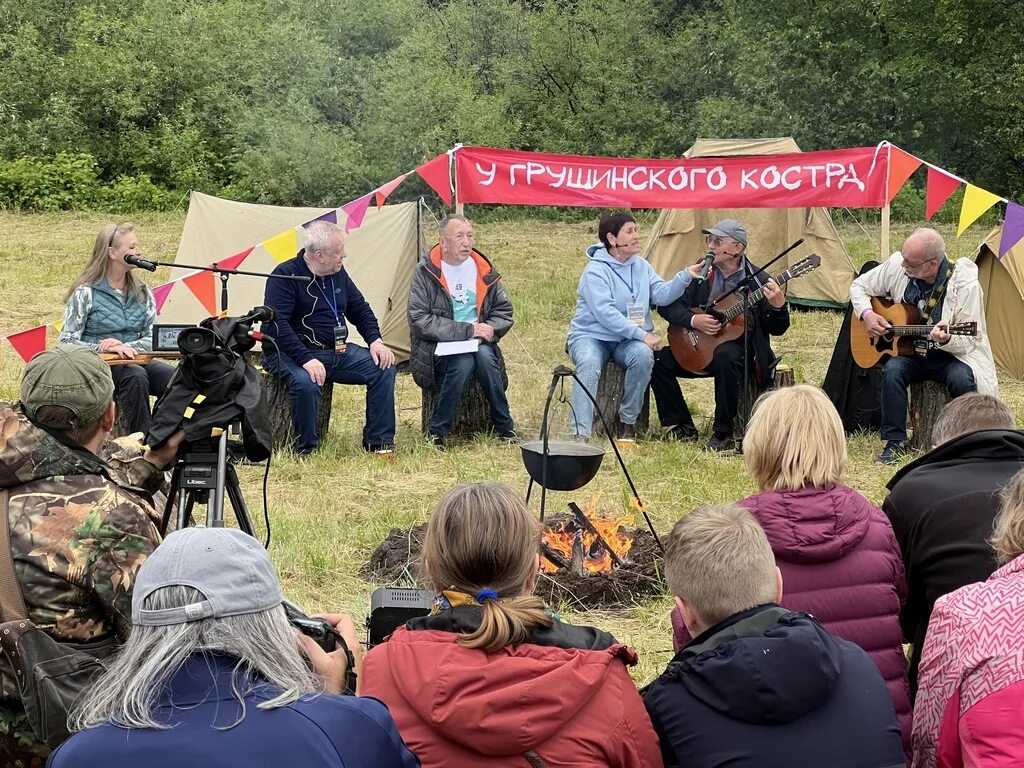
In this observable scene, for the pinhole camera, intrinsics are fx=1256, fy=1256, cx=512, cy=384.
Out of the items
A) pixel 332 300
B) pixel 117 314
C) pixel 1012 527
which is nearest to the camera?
pixel 1012 527

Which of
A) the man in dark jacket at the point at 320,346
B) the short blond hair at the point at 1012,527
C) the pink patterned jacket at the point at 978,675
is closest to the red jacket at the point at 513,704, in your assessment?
the pink patterned jacket at the point at 978,675

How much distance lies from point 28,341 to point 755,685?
5862mm

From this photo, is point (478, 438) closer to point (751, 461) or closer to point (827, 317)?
point (751, 461)

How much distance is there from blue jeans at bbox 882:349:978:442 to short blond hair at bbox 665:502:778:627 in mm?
4864

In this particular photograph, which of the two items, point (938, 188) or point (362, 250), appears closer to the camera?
point (938, 188)

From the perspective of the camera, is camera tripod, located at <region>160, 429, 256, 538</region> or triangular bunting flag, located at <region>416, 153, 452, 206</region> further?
triangular bunting flag, located at <region>416, 153, 452, 206</region>

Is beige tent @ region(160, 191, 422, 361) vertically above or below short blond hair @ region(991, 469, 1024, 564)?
above

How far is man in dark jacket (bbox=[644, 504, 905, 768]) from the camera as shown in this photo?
2.22 m

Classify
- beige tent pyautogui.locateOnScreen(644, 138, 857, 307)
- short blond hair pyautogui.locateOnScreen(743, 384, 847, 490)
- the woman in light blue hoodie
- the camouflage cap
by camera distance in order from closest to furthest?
1. the camouflage cap
2. short blond hair pyautogui.locateOnScreen(743, 384, 847, 490)
3. the woman in light blue hoodie
4. beige tent pyautogui.locateOnScreen(644, 138, 857, 307)

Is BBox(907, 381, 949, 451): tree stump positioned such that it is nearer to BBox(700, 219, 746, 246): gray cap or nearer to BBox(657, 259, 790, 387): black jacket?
BBox(657, 259, 790, 387): black jacket

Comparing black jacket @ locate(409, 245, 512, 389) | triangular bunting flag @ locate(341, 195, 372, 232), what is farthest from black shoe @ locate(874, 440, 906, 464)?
triangular bunting flag @ locate(341, 195, 372, 232)

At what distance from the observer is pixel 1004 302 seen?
9.19 m

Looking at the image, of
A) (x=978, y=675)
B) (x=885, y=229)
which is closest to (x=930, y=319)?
(x=885, y=229)

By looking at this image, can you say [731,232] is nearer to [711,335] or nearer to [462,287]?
[711,335]
